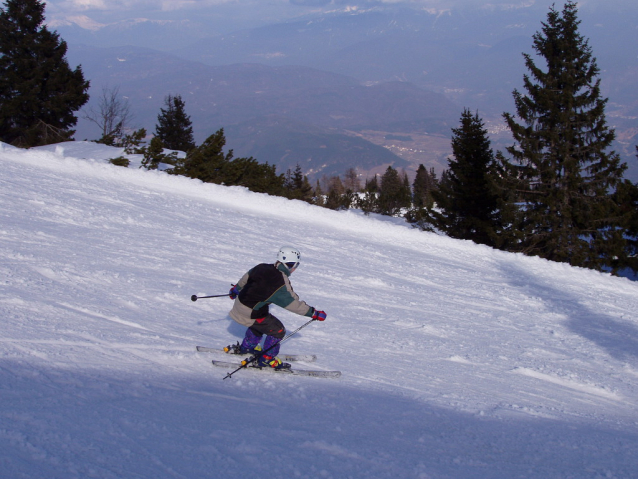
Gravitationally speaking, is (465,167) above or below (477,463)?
above

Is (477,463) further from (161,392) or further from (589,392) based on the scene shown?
(589,392)

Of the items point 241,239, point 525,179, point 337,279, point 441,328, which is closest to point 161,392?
point 441,328

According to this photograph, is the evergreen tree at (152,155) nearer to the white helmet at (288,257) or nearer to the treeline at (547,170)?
the treeline at (547,170)

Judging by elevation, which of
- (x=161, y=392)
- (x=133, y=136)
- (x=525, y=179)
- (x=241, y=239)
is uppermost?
(x=525, y=179)

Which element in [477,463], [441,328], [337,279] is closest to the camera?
[477,463]

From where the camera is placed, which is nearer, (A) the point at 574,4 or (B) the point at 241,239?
(B) the point at 241,239

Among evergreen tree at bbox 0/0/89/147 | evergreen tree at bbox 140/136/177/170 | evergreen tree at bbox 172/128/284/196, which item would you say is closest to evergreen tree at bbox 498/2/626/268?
evergreen tree at bbox 172/128/284/196

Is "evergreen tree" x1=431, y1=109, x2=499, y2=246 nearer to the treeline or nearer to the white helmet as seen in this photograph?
the treeline

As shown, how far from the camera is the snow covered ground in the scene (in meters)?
3.61

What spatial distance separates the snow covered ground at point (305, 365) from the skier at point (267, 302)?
385 millimetres

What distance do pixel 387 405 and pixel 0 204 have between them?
11.9 metres

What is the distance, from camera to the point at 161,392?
4.55 metres

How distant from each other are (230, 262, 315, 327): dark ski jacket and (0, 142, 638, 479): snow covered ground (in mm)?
783

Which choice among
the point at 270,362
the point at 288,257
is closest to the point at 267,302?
the point at 288,257
